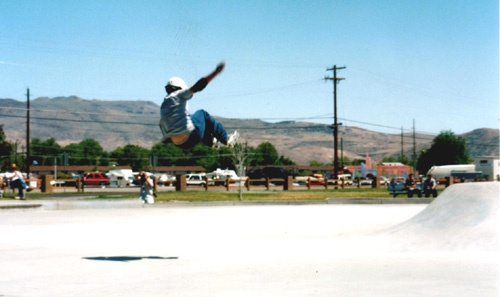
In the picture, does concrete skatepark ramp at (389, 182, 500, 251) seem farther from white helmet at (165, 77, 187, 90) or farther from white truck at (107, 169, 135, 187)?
white truck at (107, 169, 135, 187)

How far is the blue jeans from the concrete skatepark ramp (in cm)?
451

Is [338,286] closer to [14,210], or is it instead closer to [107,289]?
[107,289]

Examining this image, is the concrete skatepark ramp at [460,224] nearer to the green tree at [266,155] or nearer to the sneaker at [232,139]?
the sneaker at [232,139]

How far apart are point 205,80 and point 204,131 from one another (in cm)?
96

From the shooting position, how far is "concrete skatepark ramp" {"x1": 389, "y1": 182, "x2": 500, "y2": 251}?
11312 mm

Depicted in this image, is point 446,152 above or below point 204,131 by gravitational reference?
above

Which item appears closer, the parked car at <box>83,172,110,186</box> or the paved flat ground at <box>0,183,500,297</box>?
the paved flat ground at <box>0,183,500,297</box>

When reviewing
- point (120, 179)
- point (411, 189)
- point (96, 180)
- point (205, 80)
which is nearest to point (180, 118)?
point (205, 80)

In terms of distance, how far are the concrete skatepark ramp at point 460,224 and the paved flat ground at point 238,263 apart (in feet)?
0.36

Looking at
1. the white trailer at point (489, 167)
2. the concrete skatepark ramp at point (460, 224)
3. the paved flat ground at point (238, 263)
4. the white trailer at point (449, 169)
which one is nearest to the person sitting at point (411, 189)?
the paved flat ground at point (238, 263)

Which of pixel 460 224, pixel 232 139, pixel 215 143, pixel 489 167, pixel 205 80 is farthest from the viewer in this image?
pixel 489 167

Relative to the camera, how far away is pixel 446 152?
141m

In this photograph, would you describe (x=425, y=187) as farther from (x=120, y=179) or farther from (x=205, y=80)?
(x=120, y=179)

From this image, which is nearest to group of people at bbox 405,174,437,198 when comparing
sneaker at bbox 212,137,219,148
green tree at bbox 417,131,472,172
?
sneaker at bbox 212,137,219,148
